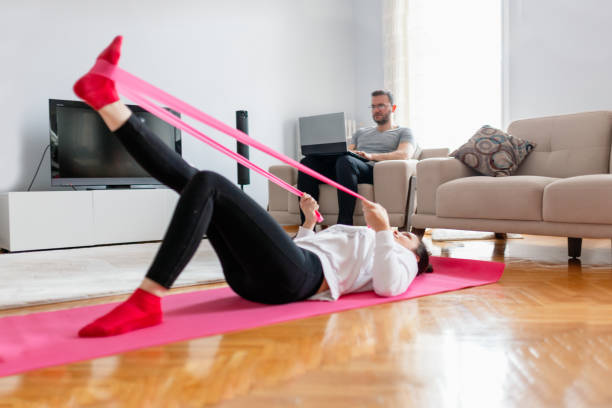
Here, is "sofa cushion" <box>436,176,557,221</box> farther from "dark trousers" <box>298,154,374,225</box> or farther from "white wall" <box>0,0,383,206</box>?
"white wall" <box>0,0,383,206</box>

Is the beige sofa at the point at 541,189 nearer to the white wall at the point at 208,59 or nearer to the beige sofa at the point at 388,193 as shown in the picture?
the beige sofa at the point at 388,193

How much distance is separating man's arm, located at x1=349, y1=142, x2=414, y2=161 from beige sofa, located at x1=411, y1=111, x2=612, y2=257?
0.60 meters

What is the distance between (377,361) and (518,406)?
0.37 meters

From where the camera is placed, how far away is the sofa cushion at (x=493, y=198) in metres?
2.88

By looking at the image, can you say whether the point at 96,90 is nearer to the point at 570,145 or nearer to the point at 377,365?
the point at 377,365

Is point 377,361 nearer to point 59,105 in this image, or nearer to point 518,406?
point 518,406

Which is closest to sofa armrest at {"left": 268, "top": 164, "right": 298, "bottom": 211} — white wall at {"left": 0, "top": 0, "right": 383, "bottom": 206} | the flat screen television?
the flat screen television

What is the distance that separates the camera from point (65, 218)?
4129mm

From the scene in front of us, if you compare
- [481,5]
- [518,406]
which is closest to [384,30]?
[481,5]

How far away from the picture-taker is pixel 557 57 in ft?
15.9

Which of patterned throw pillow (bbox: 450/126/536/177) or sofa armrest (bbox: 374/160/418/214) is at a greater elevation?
patterned throw pillow (bbox: 450/126/536/177)

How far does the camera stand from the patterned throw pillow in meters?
3.44

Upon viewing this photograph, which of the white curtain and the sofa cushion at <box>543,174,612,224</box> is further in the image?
the white curtain

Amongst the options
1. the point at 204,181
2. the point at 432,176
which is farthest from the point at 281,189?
the point at 204,181
